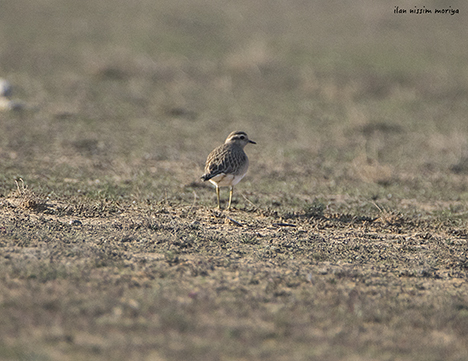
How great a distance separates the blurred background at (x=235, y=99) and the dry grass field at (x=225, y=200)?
0.23ft

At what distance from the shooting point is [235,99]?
15070 millimetres

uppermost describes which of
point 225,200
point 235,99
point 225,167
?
point 235,99

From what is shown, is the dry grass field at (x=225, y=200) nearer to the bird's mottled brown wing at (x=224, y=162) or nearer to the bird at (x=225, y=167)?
the bird at (x=225, y=167)

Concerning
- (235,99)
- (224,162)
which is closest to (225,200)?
(224,162)

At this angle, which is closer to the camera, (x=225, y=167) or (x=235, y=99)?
(x=225, y=167)

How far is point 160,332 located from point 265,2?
86.2ft

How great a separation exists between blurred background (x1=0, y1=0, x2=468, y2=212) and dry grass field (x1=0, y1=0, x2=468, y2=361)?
0.23ft

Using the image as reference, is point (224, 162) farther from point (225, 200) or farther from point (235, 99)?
point (235, 99)

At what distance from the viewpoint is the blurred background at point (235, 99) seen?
→ 9.33m

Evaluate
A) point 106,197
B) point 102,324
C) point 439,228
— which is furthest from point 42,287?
point 439,228

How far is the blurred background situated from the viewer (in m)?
9.33

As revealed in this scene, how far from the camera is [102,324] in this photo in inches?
169

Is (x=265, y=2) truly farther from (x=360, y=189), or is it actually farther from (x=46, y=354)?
(x=46, y=354)

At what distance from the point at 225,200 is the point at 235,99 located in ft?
24.0
